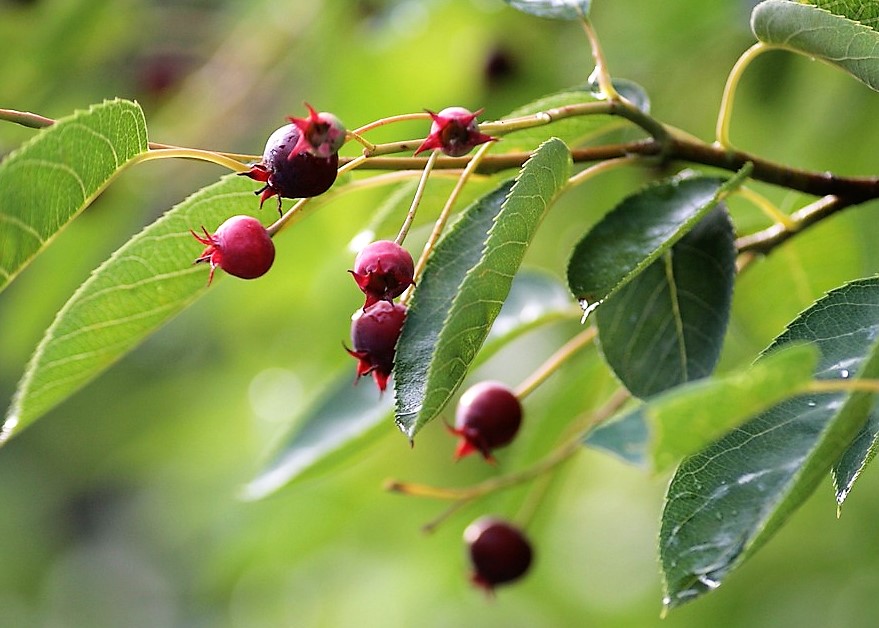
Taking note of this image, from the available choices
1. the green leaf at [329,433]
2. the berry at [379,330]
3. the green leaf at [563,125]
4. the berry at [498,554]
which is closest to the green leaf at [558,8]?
the green leaf at [563,125]

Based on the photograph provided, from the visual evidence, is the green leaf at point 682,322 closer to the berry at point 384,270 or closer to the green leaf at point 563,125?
the green leaf at point 563,125

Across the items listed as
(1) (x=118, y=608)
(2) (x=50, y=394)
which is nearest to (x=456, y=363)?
(2) (x=50, y=394)

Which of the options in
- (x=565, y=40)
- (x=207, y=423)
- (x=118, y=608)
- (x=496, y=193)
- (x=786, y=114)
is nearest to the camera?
(x=496, y=193)

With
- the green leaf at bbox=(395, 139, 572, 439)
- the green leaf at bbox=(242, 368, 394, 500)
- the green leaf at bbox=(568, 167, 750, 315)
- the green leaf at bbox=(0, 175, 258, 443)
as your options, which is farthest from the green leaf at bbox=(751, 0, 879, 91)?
the green leaf at bbox=(242, 368, 394, 500)

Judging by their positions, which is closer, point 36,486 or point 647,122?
point 647,122

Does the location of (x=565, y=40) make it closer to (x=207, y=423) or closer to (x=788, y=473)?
(x=207, y=423)

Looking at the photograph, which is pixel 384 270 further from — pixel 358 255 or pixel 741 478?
pixel 741 478
